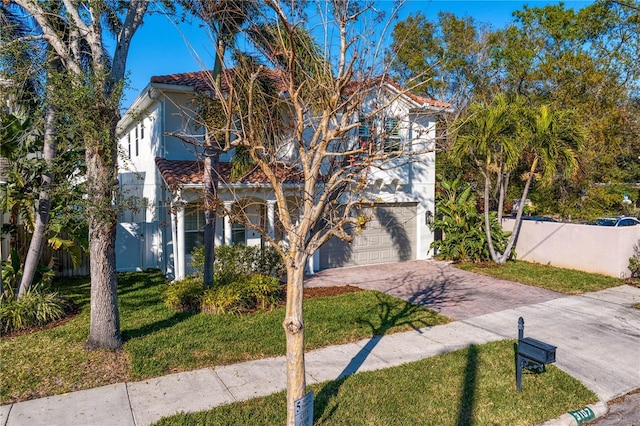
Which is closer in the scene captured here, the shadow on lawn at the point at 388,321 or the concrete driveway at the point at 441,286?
the shadow on lawn at the point at 388,321

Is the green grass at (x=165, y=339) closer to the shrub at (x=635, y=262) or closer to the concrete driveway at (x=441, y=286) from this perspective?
the concrete driveway at (x=441, y=286)

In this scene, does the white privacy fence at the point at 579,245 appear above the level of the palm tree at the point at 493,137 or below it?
below

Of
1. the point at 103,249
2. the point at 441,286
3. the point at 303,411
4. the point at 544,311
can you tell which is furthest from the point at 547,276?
the point at 103,249

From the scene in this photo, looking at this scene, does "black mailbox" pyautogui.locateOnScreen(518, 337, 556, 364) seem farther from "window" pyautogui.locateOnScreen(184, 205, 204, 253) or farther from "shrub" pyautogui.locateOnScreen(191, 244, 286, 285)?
"window" pyautogui.locateOnScreen(184, 205, 204, 253)

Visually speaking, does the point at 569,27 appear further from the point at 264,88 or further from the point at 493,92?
the point at 264,88

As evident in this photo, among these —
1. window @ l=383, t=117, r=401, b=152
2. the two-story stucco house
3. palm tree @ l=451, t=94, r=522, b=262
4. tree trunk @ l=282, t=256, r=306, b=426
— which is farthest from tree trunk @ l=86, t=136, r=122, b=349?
palm tree @ l=451, t=94, r=522, b=262

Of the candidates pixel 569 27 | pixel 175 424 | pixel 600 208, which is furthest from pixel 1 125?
pixel 569 27

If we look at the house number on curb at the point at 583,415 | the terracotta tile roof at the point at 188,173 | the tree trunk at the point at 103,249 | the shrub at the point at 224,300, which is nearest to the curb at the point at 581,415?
the house number on curb at the point at 583,415
